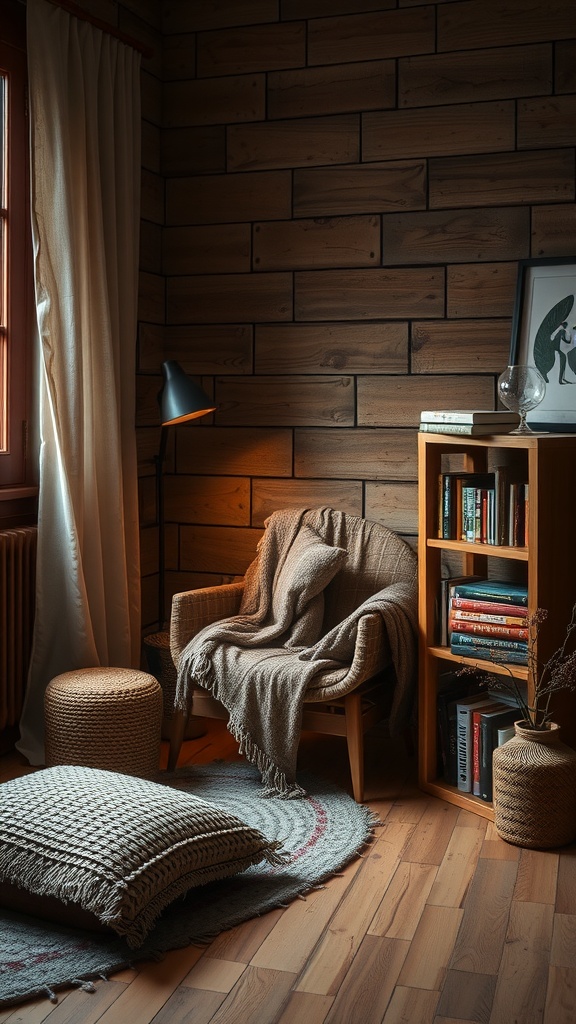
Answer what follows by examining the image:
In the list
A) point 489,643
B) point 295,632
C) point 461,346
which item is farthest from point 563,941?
point 461,346

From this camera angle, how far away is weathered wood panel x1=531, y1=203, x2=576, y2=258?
11.4 feet

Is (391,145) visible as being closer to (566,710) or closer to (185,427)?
(185,427)

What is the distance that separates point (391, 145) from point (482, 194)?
0.39 meters

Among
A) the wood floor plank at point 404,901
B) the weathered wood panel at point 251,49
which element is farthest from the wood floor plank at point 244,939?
the weathered wood panel at point 251,49

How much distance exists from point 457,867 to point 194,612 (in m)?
1.25

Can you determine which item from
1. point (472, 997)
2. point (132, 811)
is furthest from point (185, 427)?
point (472, 997)

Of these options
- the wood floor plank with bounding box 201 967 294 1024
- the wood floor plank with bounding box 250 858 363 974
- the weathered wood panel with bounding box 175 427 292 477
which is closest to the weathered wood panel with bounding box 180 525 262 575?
the weathered wood panel with bounding box 175 427 292 477

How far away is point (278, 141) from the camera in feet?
12.7

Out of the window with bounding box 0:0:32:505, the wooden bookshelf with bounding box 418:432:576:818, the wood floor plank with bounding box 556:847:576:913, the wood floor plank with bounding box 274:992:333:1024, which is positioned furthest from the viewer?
the window with bounding box 0:0:32:505

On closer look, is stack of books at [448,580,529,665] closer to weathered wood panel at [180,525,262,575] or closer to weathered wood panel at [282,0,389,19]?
weathered wood panel at [180,525,262,575]

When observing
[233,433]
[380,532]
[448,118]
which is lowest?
[380,532]

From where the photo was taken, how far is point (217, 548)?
4.09 m

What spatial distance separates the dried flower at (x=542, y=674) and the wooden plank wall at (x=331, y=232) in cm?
88

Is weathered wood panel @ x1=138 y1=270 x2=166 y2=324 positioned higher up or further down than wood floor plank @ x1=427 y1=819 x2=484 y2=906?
higher up
